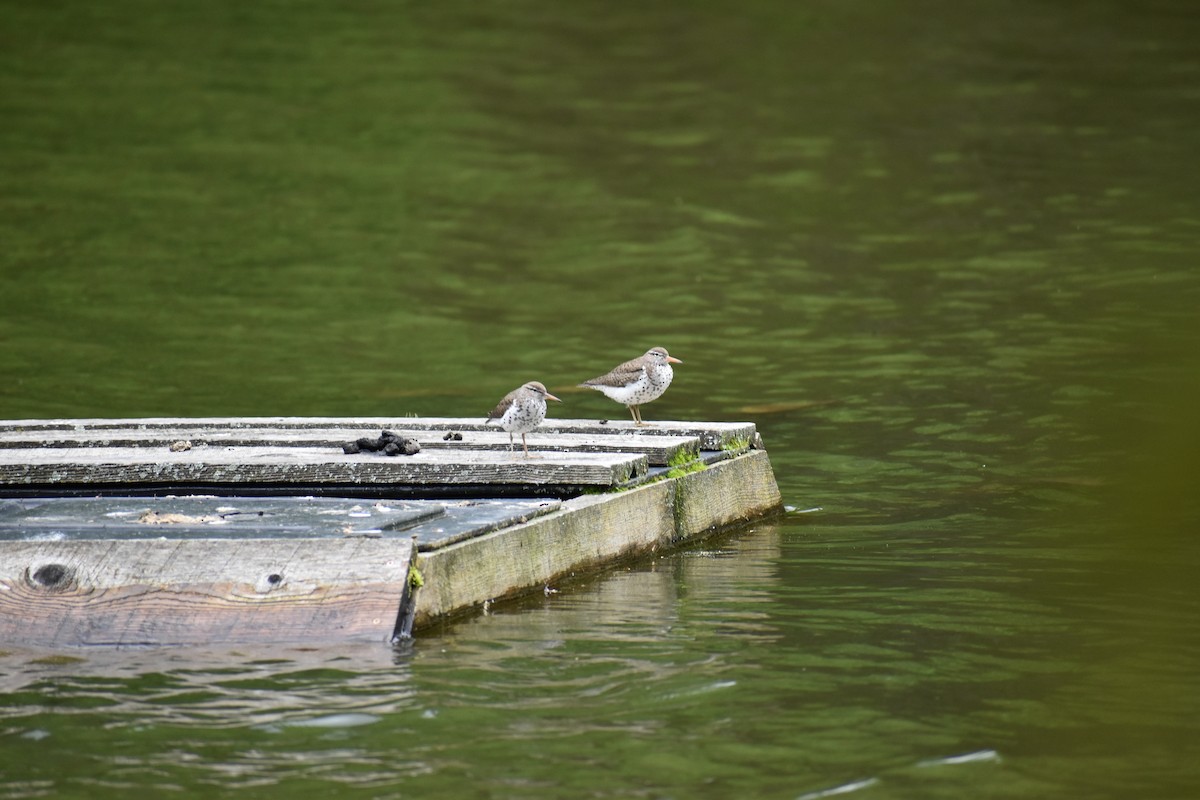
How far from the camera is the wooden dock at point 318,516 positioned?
7320 mm

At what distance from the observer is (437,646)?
24.1 ft

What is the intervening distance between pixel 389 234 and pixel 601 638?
14.3 m

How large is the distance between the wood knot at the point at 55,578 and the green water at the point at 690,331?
0.38m

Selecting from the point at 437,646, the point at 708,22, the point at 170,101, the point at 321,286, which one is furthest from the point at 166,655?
the point at 708,22

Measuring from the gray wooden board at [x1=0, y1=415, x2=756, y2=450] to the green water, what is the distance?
70 centimetres

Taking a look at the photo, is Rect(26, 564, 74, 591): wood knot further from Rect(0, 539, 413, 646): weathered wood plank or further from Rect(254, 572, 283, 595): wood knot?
Rect(254, 572, 283, 595): wood knot

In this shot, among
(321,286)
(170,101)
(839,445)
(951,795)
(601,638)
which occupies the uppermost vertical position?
(170,101)

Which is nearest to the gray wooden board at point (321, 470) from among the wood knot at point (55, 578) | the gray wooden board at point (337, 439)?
the gray wooden board at point (337, 439)

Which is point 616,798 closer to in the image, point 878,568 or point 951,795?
point 951,795

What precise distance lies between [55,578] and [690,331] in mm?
10514

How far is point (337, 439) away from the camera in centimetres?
977

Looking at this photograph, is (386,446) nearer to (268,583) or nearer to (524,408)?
(524,408)

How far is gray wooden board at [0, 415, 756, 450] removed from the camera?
10.2 metres

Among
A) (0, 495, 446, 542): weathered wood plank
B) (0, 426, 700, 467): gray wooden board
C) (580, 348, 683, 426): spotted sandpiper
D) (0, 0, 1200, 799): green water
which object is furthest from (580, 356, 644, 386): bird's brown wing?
(0, 495, 446, 542): weathered wood plank
